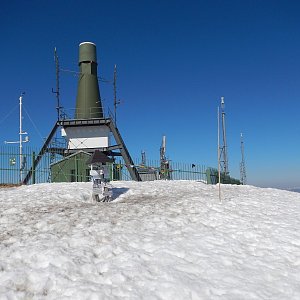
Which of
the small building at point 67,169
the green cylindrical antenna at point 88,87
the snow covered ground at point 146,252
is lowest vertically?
the snow covered ground at point 146,252

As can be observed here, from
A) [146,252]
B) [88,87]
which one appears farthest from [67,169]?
[146,252]

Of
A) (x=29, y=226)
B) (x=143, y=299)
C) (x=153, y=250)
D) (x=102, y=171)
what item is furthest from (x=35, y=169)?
(x=143, y=299)

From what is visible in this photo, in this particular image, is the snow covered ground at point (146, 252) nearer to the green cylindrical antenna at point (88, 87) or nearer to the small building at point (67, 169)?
the small building at point (67, 169)

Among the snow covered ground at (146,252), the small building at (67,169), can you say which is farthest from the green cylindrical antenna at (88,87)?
the snow covered ground at (146,252)

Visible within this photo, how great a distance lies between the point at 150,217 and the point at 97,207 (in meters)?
2.16

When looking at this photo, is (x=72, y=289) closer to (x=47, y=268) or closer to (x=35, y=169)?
(x=47, y=268)

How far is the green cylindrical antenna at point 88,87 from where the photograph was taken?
119 feet

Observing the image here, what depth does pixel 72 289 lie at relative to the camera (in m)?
5.34

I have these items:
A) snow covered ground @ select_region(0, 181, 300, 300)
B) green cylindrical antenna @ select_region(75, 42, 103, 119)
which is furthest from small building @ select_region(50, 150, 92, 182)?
snow covered ground @ select_region(0, 181, 300, 300)

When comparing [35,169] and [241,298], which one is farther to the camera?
[35,169]

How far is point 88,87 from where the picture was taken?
121ft

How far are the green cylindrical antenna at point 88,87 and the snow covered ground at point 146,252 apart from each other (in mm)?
25532

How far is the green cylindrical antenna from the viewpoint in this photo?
36.1 metres

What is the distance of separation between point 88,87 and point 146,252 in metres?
32.0
